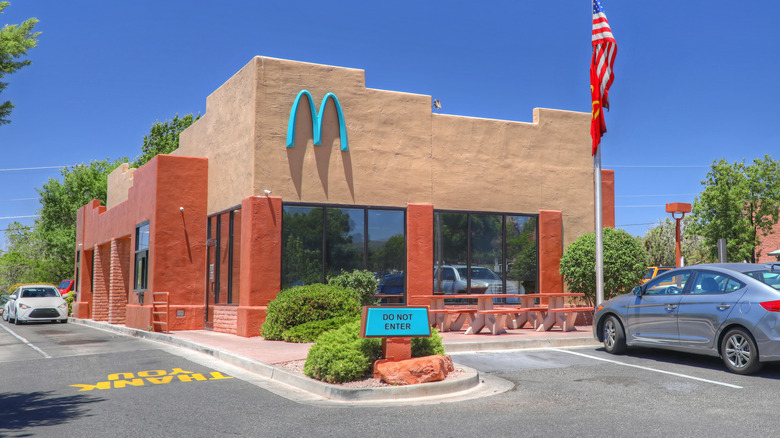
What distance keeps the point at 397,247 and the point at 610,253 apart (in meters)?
5.41

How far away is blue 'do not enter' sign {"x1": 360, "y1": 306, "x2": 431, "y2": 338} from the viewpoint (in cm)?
909

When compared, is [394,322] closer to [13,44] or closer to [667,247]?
[13,44]

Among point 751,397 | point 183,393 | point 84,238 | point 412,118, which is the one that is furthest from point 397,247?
point 84,238

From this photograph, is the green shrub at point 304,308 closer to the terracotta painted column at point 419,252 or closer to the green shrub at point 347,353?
the terracotta painted column at point 419,252

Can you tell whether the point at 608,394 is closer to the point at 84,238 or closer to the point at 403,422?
the point at 403,422

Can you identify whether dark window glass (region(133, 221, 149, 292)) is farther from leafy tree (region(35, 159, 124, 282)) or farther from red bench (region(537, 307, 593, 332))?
leafy tree (region(35, 159, 124, 282))

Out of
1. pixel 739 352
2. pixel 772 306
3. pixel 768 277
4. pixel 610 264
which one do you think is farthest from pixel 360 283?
pixel 772 306

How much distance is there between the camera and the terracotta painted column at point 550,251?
1875cm

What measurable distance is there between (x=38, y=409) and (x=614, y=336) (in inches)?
353

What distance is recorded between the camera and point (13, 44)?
28.5ft

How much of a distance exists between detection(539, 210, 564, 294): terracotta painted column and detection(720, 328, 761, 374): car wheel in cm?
887

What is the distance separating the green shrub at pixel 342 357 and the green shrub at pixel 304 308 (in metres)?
4.42

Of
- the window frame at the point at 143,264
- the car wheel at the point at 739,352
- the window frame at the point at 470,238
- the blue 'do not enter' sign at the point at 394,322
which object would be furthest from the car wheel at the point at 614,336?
the window frame at the point at 143,264

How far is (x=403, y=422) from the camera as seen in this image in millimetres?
7078
